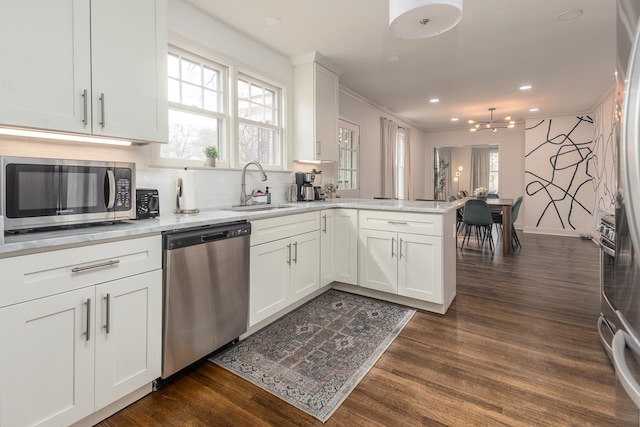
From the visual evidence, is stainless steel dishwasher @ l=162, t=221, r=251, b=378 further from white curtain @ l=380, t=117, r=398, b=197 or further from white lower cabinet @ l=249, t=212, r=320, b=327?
white curtain @ l=380, t=117, r=398, b=197

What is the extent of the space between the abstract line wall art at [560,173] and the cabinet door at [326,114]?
5666 millimetres

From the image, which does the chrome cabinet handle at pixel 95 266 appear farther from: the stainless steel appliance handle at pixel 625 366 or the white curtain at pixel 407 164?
the white curtain at pixel 407 164

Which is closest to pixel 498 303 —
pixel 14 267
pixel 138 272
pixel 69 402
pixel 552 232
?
pixel 138 272

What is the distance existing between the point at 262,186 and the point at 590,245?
6184 millimetres

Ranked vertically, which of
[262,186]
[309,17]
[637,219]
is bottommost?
[637,219]

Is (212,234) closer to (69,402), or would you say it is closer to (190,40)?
(69,402)

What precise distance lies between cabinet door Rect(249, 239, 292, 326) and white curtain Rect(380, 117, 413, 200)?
13.2ft

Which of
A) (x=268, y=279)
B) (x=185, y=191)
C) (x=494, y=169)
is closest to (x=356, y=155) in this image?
(x=268, y=279)

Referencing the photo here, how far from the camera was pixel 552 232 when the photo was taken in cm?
715

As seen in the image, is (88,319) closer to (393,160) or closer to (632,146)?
(632,146)

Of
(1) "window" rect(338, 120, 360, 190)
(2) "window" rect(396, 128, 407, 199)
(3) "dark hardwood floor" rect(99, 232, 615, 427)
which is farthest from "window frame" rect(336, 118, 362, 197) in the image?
(3) "dark hardwood floor" rect(99, 232, 615, 427)

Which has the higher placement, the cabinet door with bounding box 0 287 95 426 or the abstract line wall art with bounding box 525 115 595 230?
the abstract line wall art with bounding box 525 115 595 230

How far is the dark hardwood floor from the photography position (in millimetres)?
1562

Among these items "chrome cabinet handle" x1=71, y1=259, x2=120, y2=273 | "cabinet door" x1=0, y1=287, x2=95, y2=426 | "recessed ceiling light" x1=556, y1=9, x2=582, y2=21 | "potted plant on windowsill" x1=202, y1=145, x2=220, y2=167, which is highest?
"recessed ceiling light" x1=556, y1=9, x2=582, y2=21
